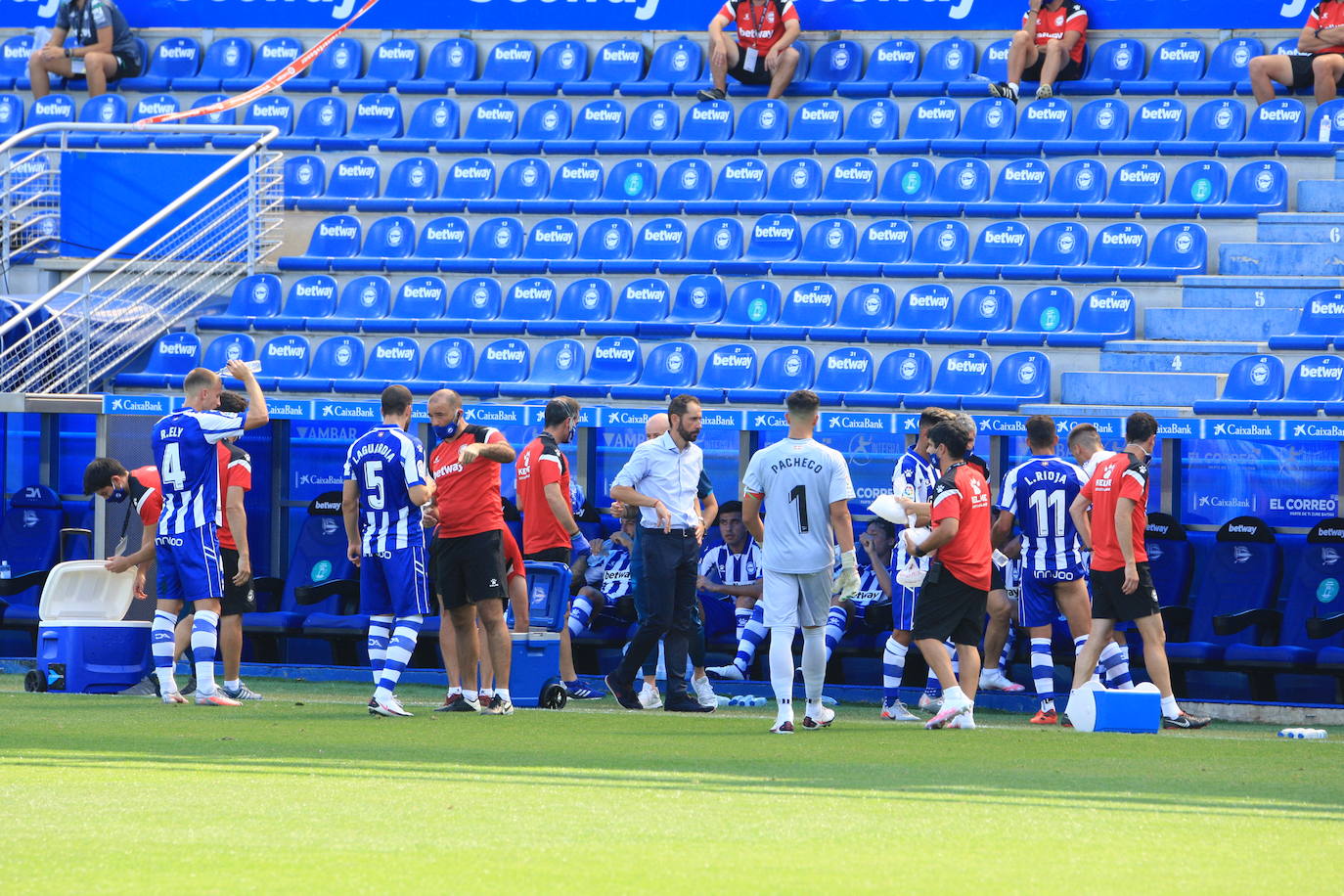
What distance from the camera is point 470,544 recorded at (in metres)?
11.1

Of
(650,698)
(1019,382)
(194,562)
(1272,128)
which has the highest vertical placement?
(1272,128)

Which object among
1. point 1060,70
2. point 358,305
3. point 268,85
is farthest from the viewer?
point 268,85

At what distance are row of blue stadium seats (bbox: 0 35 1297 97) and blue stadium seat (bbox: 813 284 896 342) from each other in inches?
121

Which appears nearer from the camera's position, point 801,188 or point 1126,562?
point 1126,562

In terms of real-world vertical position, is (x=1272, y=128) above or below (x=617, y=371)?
above

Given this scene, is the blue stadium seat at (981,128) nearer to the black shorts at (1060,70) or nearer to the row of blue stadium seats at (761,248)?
the black shorts at (1060,70)

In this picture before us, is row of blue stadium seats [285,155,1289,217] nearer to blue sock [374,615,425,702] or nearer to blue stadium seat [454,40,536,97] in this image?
blue stadium seat [454,40,536,97]

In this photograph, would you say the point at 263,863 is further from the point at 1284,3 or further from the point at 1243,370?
the point at 1284,3

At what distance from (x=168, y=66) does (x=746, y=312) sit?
27.4 feet

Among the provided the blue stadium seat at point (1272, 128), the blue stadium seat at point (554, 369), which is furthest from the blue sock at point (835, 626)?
the blue stadium seat at point (1272, 128)

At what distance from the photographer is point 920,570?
1149cm

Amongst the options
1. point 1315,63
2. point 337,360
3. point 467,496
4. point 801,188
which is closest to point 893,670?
point 467,496

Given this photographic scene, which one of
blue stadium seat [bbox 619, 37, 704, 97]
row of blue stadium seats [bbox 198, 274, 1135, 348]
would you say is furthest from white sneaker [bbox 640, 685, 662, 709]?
blue stadium seat [bbox 619, 37, 704, 97]

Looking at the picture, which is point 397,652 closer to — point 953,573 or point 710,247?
point 953,573
